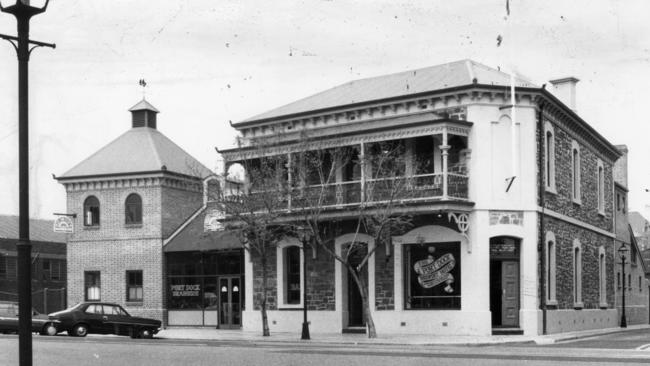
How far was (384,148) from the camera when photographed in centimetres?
3056

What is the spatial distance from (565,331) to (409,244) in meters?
6.65

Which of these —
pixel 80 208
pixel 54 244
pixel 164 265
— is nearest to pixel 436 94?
pixel 164 265

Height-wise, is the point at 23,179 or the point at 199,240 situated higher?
the point at 23,179

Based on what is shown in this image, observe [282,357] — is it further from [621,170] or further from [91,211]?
[621,170]

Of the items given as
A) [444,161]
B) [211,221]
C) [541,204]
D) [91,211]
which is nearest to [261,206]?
[444,161]

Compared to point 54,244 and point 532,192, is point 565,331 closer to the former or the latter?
point 532,192

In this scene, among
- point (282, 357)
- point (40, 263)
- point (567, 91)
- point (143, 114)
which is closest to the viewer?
point (282, 357)

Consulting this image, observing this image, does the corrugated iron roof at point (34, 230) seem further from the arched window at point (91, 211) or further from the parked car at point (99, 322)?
the parked car at point (99, 322)

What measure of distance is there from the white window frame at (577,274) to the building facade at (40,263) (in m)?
27.1

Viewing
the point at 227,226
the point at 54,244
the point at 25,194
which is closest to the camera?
the point at 25,194

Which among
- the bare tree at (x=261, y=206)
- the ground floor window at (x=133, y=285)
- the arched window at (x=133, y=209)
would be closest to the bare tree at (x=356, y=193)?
the bare tree at (x=261, y=206)

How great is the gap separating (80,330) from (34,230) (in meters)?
29.1

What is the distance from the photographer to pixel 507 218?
1164 inches

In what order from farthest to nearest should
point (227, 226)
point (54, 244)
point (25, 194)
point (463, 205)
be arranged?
point (54, 244) → point (227, 226) → point (463, 205) → point (25, 194)
